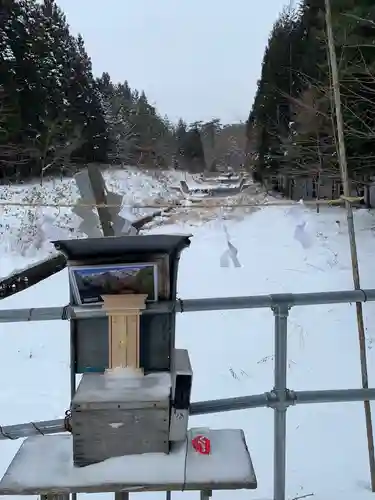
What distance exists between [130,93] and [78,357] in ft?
227

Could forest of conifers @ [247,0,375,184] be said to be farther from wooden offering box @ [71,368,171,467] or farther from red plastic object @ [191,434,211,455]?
wooden offering box @ [71,368,171,467]

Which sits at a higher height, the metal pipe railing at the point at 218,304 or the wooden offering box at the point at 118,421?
the metal pipe railing at the point at 218,304

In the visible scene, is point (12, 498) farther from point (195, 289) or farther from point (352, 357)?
point (195, 289)

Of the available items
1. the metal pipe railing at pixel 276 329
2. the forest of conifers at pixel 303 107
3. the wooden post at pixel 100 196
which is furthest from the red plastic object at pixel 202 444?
the forest of conifers at pixel 303 107

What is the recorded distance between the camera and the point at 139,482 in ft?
5.06

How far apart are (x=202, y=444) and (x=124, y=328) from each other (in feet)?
1.59

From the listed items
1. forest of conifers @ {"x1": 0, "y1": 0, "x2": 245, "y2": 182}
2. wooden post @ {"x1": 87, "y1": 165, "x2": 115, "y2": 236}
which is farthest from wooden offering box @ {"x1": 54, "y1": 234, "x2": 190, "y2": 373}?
forest of conifers @ {"x1": 0, "y1": 0, "x2": 245, "y2": 182}

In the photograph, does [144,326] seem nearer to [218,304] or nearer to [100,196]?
[218,304]

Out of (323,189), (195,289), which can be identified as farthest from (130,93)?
(195,289)

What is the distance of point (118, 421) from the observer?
158 centimetres

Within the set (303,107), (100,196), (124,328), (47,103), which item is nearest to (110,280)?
(124,328)

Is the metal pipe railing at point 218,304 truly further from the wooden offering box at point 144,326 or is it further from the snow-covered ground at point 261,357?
the snow-covered ground at point 261,357

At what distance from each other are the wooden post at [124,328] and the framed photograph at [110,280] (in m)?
0.03

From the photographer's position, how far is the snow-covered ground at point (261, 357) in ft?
11.9
